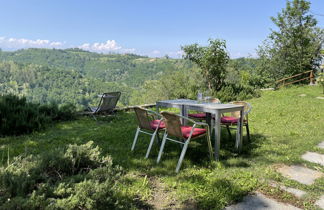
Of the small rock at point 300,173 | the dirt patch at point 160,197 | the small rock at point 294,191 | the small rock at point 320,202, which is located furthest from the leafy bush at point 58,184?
the small rock at point 300,173

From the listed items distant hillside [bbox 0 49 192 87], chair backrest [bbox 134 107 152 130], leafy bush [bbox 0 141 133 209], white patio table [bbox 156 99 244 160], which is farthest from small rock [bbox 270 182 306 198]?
distant hillside [bbox 0 49 192 87]

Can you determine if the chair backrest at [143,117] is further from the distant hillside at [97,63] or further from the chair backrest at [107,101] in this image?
the distant hillside at [97,63]

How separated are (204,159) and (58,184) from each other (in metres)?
2.00

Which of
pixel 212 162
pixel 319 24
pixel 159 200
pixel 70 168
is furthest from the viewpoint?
pixel 319 24

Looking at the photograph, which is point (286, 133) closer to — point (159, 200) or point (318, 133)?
point (318, 133)

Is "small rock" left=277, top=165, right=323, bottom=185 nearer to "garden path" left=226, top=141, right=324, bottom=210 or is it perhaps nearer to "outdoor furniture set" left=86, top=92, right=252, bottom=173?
"garden path" left=226, top=141, right=324, bottom=210

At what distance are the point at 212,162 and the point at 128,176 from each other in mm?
1063

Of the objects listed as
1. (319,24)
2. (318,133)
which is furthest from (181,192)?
(319,24)

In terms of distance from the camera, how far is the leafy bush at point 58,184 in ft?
4.98

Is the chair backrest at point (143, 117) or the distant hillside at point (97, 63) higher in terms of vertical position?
the distant hillside at point (97, 63)

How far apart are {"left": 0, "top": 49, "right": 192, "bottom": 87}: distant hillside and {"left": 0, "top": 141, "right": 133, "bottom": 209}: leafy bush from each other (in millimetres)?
108532

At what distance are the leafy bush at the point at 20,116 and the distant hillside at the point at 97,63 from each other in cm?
10465

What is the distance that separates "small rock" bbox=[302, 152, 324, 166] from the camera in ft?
10.6

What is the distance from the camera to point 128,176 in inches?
106
